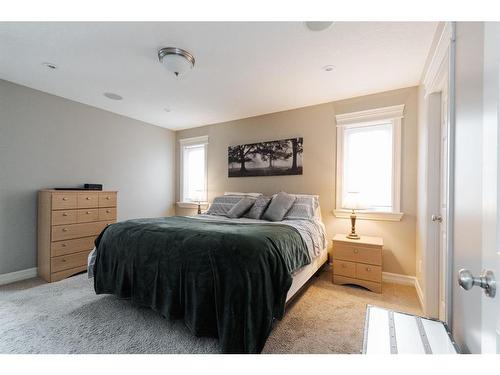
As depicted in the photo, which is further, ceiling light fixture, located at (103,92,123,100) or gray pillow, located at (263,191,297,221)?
ceiling light fixture, located at (103,92,123,100)

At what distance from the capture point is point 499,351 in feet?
1.50

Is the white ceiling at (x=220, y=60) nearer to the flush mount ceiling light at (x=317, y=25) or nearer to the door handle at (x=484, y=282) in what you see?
the flush mount ceiling light at (x=317, y=25)

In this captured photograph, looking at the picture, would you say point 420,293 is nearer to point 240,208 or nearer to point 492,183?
point 240,208

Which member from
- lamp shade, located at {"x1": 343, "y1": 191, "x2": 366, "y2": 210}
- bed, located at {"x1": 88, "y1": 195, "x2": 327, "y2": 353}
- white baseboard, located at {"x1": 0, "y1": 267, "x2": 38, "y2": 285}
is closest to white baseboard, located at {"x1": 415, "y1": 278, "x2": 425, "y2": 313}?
lamp shade, located at {"x1": 343, "y1": 191, "x2": 366, "y2": 210}

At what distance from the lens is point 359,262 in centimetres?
248

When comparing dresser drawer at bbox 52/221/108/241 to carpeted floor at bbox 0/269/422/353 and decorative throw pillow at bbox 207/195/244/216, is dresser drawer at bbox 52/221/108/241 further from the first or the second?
decorative throw pillow at bbox 207/195/244/216

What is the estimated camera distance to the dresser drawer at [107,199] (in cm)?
313

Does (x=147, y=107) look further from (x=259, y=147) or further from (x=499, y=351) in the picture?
(x=499, y=351)

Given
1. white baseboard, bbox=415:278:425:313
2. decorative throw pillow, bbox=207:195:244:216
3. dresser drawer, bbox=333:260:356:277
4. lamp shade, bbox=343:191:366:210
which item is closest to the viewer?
white baseboard, bbox=415:278:425:313

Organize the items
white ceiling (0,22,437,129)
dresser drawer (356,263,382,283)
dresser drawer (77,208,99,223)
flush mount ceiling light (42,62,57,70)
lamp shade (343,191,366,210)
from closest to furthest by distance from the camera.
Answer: white ceiling (0,22,437,129) → flush mount ceiling light (42,62,57,70) → dresser drawer (356,263,382,283) → lamp shade (343,191,366,210) → dresser drawer (77,208,99,223)

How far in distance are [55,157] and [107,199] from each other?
0.86 meters

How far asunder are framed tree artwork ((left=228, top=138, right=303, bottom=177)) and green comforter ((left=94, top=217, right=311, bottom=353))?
159 centimetres

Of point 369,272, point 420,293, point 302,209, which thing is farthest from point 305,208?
point 420,293

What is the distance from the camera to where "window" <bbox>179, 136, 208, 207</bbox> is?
4.39 meters
